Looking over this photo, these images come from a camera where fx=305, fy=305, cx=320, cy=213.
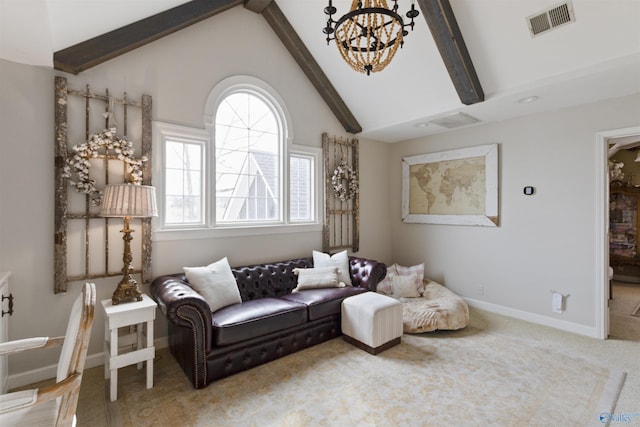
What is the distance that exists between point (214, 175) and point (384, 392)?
2.76m

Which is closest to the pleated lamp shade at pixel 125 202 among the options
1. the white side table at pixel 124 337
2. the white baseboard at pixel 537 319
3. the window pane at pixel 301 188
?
the white side table at pixel 124 337

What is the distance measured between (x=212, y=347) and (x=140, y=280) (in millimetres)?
1126

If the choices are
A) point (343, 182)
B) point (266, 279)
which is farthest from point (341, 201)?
point (266, 279)

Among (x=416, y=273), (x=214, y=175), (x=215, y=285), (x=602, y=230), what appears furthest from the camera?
(x=416, y=273)

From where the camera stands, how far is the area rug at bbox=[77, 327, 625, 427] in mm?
2084

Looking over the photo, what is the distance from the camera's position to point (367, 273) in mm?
3871

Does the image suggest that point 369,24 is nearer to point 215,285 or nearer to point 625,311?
point 215,285

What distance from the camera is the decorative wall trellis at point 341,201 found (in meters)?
4.61

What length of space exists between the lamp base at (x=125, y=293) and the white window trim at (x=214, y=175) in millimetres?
615

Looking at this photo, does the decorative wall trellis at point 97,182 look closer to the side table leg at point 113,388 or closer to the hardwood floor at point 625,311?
the side table leg at point 113,388

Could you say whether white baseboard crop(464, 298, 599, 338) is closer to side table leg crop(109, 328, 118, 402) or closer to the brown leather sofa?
the brown leather sofa

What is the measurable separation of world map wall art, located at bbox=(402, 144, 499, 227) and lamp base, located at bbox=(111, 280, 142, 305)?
163 inches

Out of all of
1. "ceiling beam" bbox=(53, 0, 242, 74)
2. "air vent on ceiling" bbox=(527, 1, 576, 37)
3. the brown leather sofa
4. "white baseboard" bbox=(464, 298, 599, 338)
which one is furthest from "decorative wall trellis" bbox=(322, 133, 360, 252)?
"air vent on ceiling" bbox=(527, 1, 576, 37)

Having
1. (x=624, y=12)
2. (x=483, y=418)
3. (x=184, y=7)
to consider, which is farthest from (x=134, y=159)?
(x=624, y=12)
